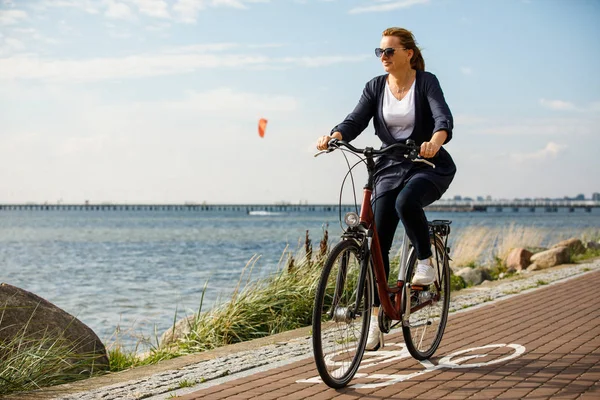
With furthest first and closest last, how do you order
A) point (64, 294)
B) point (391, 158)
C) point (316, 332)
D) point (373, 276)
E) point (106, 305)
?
point (64, 294) → point (106, 305) → point (391, 158) → point (373, 276) → point (316, 332)

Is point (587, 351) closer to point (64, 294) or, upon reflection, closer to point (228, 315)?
point (228, 315)

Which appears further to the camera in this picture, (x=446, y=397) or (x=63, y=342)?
(x=63, y=342)

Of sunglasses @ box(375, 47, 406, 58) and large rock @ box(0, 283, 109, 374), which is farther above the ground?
sunglasses @ box(375, 47, 406, 58)

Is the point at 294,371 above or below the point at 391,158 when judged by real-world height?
below

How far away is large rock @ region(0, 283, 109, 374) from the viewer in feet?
21.0

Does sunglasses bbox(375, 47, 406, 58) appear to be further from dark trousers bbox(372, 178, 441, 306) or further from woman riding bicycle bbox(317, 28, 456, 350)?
dark trousers bbox(372, 178, 441, 306)

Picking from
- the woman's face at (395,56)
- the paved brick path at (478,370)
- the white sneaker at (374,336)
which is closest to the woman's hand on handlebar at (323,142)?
the woman's face at (395,56)

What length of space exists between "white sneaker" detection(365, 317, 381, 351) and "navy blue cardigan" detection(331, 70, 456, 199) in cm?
86

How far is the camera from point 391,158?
5.66 meters

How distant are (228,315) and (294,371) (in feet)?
9.78

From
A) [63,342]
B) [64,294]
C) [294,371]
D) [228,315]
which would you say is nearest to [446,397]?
→ [294,371]

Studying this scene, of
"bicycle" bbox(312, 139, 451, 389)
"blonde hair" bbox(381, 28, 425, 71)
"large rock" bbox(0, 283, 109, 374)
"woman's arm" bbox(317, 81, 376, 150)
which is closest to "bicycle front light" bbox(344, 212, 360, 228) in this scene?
"bicycle" bbox(312, 139, 451, 389)

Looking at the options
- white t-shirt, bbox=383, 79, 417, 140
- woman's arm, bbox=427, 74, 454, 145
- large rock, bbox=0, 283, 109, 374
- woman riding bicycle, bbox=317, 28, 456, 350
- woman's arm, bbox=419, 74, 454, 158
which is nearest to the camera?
woman's arm, bbox=419, 74, 454, 158

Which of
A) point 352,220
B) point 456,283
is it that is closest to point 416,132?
point 352,220
